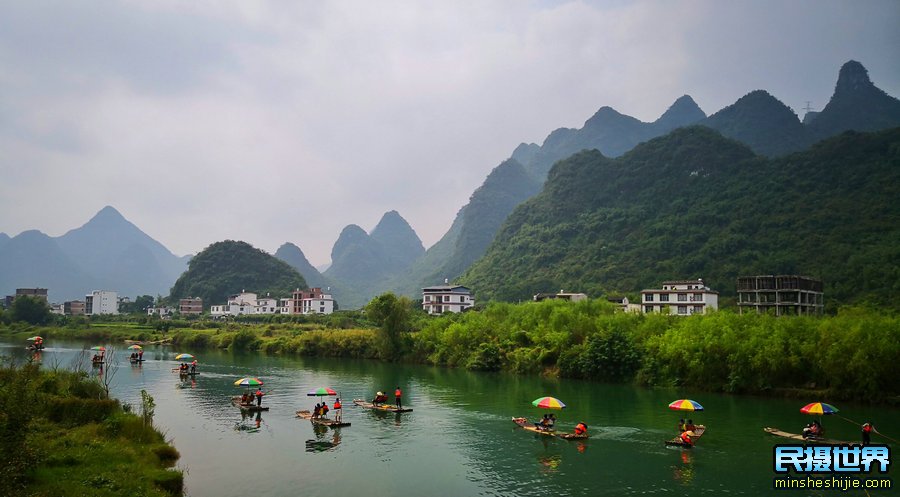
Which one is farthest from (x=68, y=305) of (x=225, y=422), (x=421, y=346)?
(x=225, y=422)

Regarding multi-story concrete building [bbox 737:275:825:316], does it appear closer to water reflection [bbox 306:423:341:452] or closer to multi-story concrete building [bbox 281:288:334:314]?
water reflection [bbox 306:423:341:452]

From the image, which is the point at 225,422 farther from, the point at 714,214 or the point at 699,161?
the point at 699,161

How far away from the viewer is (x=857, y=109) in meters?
189

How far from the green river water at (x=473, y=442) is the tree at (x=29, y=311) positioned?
8668 cm

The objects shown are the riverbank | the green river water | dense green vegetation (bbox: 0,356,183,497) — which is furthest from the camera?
the riverbank

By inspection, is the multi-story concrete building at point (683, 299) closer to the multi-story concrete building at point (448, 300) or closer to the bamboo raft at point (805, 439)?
the multi-story concrete building at point (448, 300)

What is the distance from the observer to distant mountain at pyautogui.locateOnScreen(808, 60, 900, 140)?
18225cm

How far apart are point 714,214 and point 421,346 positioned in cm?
8014

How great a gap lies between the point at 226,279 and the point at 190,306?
22.3 meters

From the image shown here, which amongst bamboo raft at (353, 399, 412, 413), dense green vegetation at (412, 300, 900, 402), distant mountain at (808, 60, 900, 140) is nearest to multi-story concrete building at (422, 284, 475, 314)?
dense green vegetation at (412, 300, 900, 402)

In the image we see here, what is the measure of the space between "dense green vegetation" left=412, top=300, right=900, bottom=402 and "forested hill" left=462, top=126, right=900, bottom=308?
29.0 meters

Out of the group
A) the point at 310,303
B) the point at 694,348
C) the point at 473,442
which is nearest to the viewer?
the point at 473,442

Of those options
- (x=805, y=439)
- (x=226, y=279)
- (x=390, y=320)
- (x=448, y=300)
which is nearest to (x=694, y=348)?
(x=805, y=439)

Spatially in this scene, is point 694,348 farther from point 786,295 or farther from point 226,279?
point 226,279
